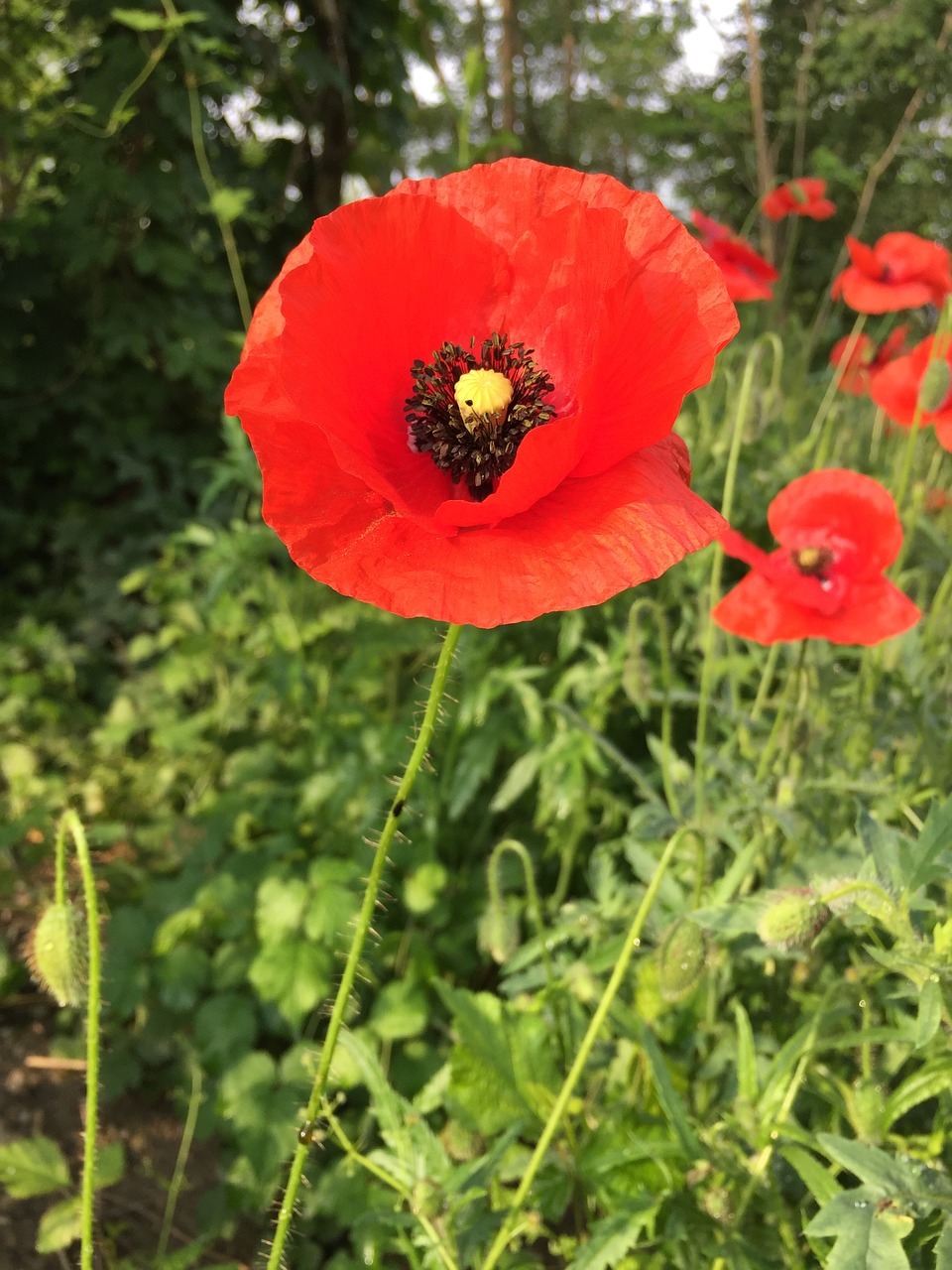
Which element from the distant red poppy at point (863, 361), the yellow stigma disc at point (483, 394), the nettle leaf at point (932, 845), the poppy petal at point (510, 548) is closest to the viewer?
the poppy petal at point (510, 548)

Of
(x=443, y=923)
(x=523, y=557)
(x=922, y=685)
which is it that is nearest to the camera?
(x=523, y=557)

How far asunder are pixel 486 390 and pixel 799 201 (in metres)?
2.51

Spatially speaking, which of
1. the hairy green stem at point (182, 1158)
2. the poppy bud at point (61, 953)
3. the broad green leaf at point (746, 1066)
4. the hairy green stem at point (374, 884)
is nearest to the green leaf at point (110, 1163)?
the hairy green stem at point (182, 1158)

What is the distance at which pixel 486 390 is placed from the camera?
2.42 ft

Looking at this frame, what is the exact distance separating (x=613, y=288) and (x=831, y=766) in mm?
1134

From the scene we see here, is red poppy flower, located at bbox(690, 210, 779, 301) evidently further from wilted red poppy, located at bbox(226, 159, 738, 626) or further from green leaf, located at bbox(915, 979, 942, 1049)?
green leaf, located at bbox(915, 979, 942, 1049)

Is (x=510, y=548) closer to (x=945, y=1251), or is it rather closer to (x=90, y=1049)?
(x=90, y=1049)

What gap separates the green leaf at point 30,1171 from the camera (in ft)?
4.25

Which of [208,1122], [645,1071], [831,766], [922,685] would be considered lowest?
[208,1122]

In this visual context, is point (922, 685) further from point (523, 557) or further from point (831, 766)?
point (523, 557)

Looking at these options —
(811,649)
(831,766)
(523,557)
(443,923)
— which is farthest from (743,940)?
(523,557)

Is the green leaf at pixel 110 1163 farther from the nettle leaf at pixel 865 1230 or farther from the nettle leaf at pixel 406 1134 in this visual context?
the nettle leaf at pixel 865 1230

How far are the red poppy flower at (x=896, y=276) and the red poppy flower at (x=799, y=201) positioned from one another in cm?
78

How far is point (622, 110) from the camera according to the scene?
1052cm
